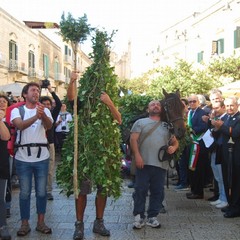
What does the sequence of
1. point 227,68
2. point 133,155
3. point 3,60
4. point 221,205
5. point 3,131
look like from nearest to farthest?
1. point 3,131
2. point 133,155
3. point 221,205
4. point 227,68
5. point 3,60

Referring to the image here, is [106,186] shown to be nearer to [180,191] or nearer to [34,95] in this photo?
[34,95]

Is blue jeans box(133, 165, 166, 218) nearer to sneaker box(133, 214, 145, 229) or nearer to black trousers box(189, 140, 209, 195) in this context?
sneaker box(133, 214, 145, 229)

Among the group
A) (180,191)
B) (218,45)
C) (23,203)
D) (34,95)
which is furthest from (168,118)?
(218,45)

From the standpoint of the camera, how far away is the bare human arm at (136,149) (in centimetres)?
570

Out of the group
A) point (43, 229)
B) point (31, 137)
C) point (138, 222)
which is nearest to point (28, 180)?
point (31, 137)

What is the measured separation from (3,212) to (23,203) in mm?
285

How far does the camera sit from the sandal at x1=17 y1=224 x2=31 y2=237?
5473 mm

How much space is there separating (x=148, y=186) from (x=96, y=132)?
1.19 meters

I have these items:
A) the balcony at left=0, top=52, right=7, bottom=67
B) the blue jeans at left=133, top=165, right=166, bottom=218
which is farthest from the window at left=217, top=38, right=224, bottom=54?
the blue jeans at left=133, top=165, right=166, bottom=218

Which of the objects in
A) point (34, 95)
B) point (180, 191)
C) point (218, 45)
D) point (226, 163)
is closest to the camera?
point (34, 95)

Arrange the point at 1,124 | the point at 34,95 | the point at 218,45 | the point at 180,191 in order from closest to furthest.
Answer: the point at 1,124
the point at 34,95
the point at 180,191
the point at 218,45

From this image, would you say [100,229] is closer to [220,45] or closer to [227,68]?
[227,68]

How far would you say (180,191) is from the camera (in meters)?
8.67

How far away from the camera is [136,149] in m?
5.78
